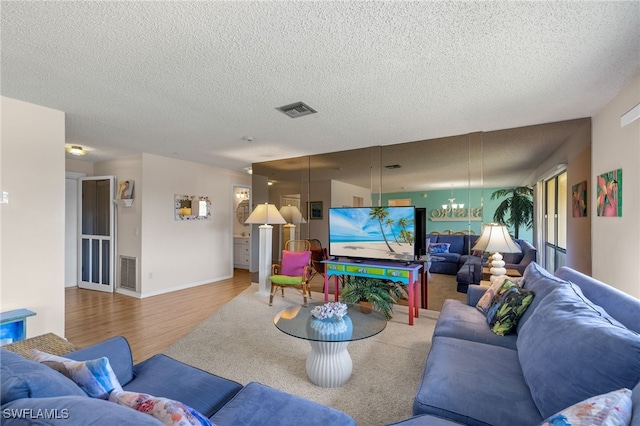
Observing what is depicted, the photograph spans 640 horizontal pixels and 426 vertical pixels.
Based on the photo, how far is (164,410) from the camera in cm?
85

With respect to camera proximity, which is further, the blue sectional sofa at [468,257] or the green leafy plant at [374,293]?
the blue sectional sofa at [468,257]

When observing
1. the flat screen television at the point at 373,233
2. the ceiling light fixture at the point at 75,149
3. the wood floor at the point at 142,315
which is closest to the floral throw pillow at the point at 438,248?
the flat screen television at the point at 373,233

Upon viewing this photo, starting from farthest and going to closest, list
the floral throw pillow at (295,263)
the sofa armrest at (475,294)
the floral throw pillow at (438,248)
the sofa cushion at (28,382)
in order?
the floral throw pillow at (438,248) < the floral throw pillow at (295,263) < the sofa armrest at (475,294) < the sofa cushion at (28,382)

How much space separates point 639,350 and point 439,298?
3.70m

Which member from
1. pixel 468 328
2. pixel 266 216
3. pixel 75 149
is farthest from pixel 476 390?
pixel 75 149

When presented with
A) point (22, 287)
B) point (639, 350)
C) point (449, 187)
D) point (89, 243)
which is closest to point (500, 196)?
point (449, 187)

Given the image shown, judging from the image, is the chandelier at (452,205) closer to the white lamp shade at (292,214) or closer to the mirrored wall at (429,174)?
the mirrored wall at (429,174)

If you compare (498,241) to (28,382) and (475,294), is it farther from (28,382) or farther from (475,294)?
(28,382)

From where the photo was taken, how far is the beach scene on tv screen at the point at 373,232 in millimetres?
3896

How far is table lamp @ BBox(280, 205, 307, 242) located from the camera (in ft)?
16.9

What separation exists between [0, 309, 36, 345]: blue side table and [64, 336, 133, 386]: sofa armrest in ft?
5.35

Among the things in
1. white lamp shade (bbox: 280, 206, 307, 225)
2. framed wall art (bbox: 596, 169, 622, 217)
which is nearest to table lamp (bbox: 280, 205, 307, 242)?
white lamp shade (bbox: 280, 206, 307, 225)

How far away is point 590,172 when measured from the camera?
9.91 feet

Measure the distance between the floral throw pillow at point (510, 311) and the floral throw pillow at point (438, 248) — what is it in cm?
273
